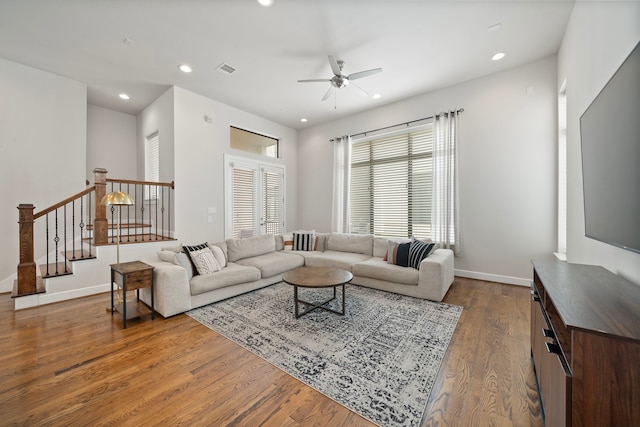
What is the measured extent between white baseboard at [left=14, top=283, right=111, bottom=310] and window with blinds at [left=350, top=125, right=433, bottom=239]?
4743 millimetres

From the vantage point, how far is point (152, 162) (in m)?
5.47

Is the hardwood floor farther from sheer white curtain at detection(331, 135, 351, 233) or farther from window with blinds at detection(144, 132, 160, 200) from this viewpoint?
sheer white curtain at detection(331, 135, 351, 233)

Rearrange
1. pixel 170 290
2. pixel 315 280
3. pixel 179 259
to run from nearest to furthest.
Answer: pixel 170 290, pixel 315 280, pixel 179 259

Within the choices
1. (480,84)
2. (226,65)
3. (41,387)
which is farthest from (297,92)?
(41,387)

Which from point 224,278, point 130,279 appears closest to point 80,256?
point 130,279

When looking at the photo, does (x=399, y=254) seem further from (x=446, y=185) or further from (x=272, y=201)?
(x=272, y=201)

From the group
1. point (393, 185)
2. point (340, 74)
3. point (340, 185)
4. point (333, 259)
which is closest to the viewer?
Result: point (340, 74)

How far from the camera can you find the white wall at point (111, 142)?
5.39m

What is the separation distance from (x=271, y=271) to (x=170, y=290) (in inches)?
58.7

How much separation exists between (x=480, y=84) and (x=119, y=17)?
524 cm

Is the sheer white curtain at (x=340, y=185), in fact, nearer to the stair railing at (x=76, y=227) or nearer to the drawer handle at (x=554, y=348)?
the stair railing at (x=76, y=227)

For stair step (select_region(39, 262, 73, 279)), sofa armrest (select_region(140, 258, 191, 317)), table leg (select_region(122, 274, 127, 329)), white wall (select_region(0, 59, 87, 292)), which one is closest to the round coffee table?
sofa armrest (select_region(140, 258, 191, 317))

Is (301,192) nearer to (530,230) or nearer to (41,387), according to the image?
(530,230)

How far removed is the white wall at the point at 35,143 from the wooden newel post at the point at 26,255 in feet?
3.60
